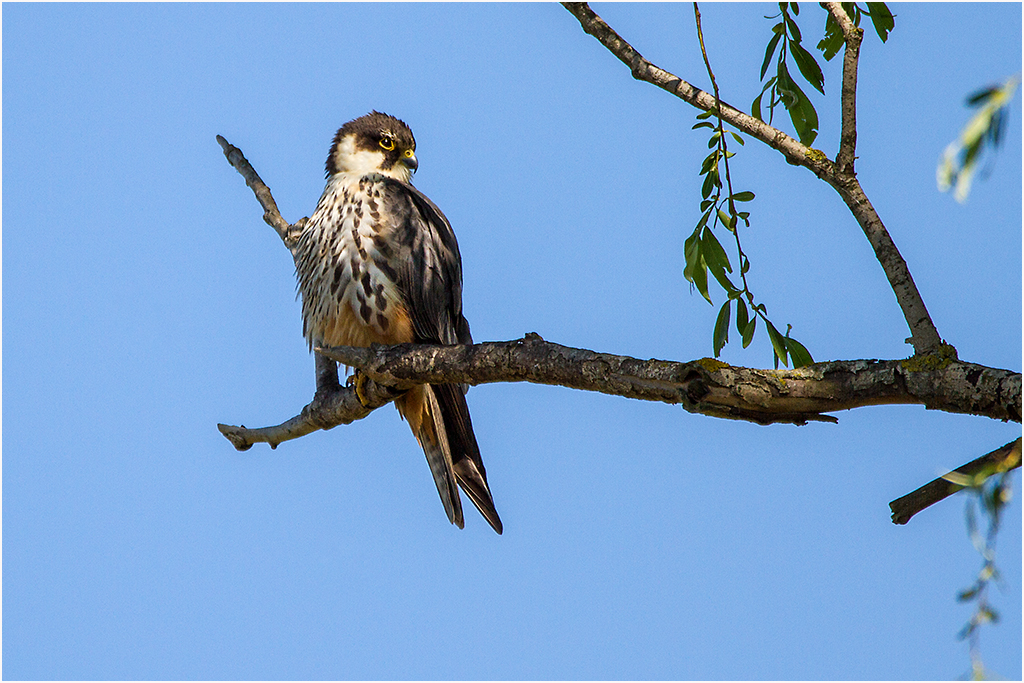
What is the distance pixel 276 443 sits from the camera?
4.20m

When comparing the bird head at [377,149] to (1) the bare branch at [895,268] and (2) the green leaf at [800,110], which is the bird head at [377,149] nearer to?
(2) the green leaf at [800,110]

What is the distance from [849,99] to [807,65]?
21.4 inches

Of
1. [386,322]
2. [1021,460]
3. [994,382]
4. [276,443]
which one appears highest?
[386,322]

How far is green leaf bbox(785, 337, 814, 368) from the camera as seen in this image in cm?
297

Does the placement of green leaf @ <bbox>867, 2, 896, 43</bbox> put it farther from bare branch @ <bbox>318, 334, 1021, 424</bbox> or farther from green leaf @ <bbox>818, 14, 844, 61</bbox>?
bare branch @ <bbox>318, 334, 1021, 424</bbox>

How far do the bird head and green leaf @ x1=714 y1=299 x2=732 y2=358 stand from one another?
9.25ft

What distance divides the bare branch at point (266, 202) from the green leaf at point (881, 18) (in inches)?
124

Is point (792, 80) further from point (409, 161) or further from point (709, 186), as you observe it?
point (409, 161)

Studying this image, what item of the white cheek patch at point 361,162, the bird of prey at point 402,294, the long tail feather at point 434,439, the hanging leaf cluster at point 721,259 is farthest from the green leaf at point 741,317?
the white cheek patch at point 361,162

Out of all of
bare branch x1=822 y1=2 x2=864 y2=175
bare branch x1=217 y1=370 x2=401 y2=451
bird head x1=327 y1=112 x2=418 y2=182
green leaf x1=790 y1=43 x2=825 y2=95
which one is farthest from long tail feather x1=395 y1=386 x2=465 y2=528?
bare branch x1=822 y1=2 x2=864 y2=175

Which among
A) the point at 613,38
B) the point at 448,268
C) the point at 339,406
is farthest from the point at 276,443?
the point at 613,38

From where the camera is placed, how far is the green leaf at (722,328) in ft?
9.89

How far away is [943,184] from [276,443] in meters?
3.48

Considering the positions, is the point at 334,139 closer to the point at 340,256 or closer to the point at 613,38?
the point at 340,256
